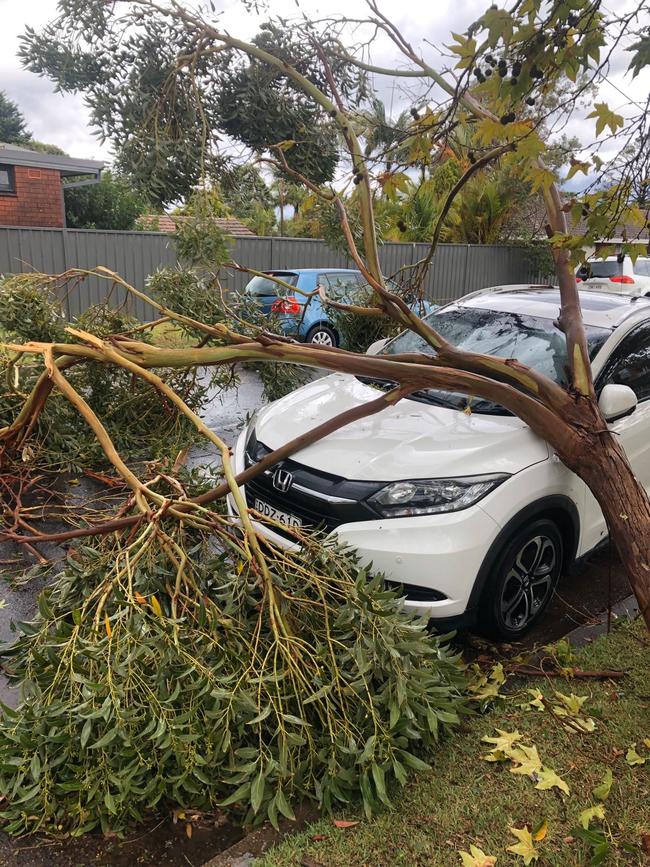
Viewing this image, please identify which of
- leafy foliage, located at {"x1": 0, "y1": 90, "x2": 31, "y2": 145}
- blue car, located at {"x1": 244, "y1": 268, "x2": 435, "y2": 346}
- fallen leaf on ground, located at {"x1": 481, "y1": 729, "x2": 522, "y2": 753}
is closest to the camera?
fallen leaf on ground, located at {"x1": 481, "y1": 729, "x2": 522, "y2": 753}

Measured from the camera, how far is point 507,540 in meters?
3.29

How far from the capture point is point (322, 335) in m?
12.1

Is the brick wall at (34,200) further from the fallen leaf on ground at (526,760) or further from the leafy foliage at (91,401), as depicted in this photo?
the fallen leaf on ground at (526,760)

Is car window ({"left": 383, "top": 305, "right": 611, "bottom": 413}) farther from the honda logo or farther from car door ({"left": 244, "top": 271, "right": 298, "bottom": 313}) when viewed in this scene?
car door ({"left": 244, "top": 271, "right": 298, "bottom": 313})

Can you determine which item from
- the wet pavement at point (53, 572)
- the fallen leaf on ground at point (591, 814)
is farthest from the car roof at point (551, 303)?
the fallen leaf on ground at point (591, 814)

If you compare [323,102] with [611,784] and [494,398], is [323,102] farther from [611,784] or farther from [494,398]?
[611,784]

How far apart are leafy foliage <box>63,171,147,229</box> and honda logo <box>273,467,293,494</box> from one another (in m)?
20.6

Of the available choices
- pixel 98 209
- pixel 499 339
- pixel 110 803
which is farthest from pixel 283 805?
pixel 98 209

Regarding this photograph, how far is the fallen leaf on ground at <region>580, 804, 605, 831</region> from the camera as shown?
232 centimetres

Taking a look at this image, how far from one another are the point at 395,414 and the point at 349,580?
1369 mm

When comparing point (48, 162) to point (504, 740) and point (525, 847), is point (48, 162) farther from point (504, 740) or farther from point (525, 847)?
point (525, 847)

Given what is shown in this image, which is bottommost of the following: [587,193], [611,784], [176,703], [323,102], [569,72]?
[611,784]

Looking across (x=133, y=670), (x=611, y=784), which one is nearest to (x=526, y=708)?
(x=611, y=784)

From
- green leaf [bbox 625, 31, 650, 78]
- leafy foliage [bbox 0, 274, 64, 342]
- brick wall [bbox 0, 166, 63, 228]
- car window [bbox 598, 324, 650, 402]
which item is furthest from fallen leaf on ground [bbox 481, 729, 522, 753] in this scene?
brick wall [bbox 0, 166, 63, 228]
